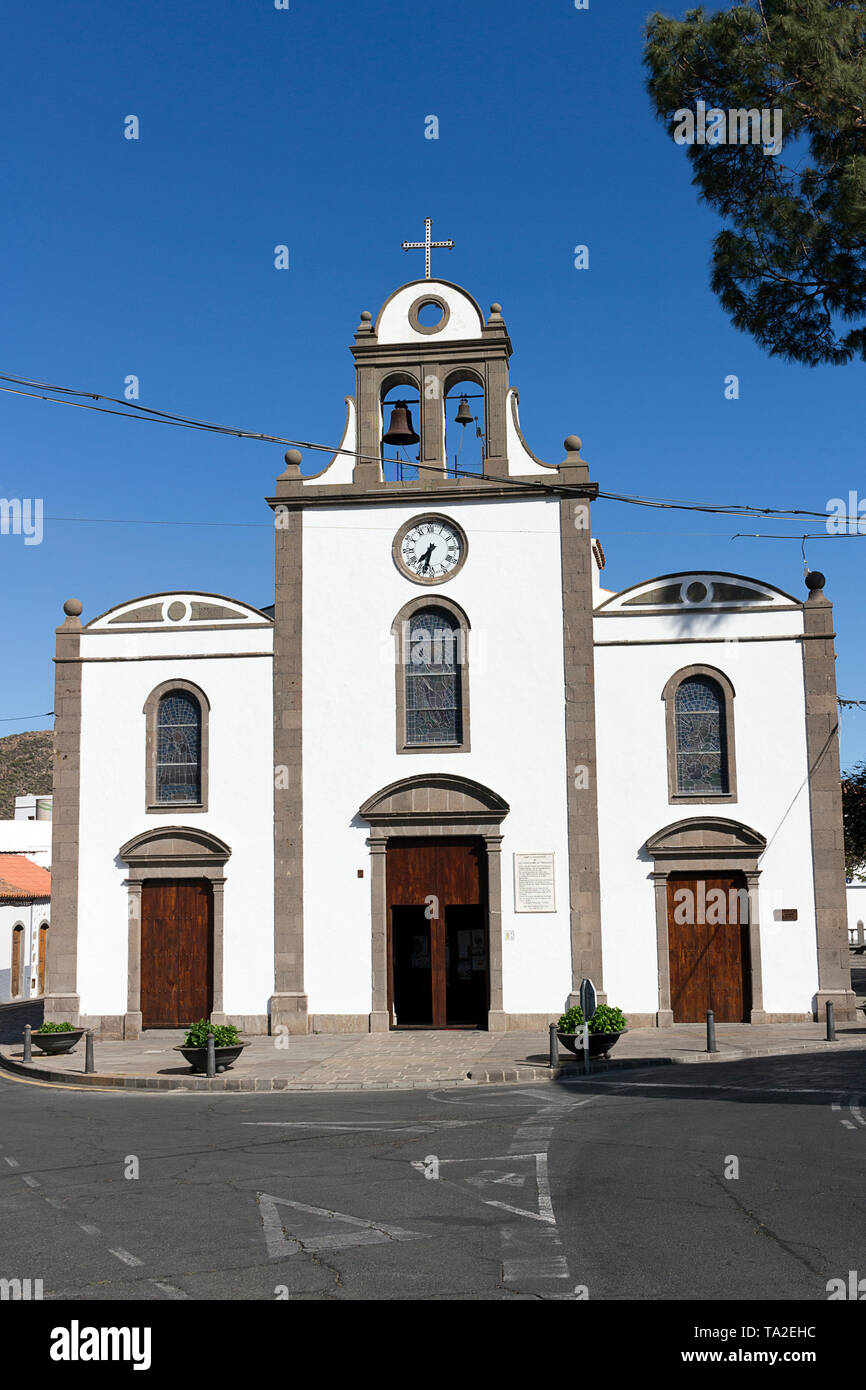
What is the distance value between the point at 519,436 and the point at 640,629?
463cm

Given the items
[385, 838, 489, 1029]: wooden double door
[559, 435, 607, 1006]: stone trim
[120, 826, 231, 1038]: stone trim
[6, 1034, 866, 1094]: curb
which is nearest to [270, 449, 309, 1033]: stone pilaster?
[120, 826, 231, 1038]: stone trim

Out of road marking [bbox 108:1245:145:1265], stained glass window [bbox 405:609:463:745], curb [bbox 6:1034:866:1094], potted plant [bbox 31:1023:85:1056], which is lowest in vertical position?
curb [bbox 6:1034:866:1094]

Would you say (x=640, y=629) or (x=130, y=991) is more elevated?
(x=640, y=629)

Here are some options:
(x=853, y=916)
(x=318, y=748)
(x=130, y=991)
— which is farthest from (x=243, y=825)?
(x=853, y=916)

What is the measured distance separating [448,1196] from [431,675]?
16309mm

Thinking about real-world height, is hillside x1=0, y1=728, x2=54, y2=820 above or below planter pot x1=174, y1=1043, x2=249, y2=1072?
above

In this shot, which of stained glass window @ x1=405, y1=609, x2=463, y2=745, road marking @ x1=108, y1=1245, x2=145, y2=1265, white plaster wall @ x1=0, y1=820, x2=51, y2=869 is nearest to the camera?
road marking @ x1=108, y1=1245, x2=145, y2=1265

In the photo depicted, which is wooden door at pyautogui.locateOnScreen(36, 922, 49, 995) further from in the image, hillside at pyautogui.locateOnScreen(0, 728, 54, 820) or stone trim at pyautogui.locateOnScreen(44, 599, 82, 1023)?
hillside at pyautogui.locateOnScreen(0, 728, 54, 820)

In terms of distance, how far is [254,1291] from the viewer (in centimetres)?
754

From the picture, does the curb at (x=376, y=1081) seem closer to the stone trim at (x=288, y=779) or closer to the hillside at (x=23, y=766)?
the stone trim at (x=288, y=779)

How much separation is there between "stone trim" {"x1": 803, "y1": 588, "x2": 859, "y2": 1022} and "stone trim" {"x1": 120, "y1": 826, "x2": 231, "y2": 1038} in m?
11.4

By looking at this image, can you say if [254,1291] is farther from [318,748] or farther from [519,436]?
[519,436]

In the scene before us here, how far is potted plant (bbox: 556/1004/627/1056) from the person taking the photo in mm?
20141
